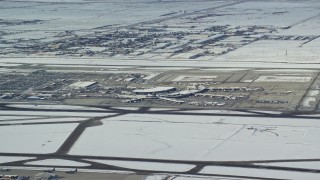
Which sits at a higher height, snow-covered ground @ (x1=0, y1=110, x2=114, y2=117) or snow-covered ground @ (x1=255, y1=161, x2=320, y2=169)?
snow-covered ground @ (x1=255, y1=161, x2=320, y2=169)

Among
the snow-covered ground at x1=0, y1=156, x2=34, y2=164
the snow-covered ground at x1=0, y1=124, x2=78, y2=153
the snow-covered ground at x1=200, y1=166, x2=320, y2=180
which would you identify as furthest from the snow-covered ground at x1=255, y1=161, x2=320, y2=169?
the snow-covered ground at x1=0, y1=156, x2=34, y2=164

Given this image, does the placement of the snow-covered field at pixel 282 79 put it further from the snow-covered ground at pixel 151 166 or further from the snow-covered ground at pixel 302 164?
the snow-covered ground at pixel 151 166

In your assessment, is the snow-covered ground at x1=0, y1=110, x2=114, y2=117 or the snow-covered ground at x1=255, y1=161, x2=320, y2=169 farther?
the snow-covered ground at x1=0, y1=110, x2=114, y2=117

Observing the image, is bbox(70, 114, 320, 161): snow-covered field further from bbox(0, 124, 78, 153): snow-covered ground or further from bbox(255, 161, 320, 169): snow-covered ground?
bbox(0, 124, 78, 153): snow-covered ground

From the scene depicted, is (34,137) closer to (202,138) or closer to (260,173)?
(202,138)

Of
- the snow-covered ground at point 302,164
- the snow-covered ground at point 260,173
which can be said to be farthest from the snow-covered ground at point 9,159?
the snow-covered ground at point 302,164

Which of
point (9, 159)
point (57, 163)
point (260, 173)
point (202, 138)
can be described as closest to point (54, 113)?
point (9, 159)

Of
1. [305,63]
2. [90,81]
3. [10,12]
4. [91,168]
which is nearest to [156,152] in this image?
[91,168]
